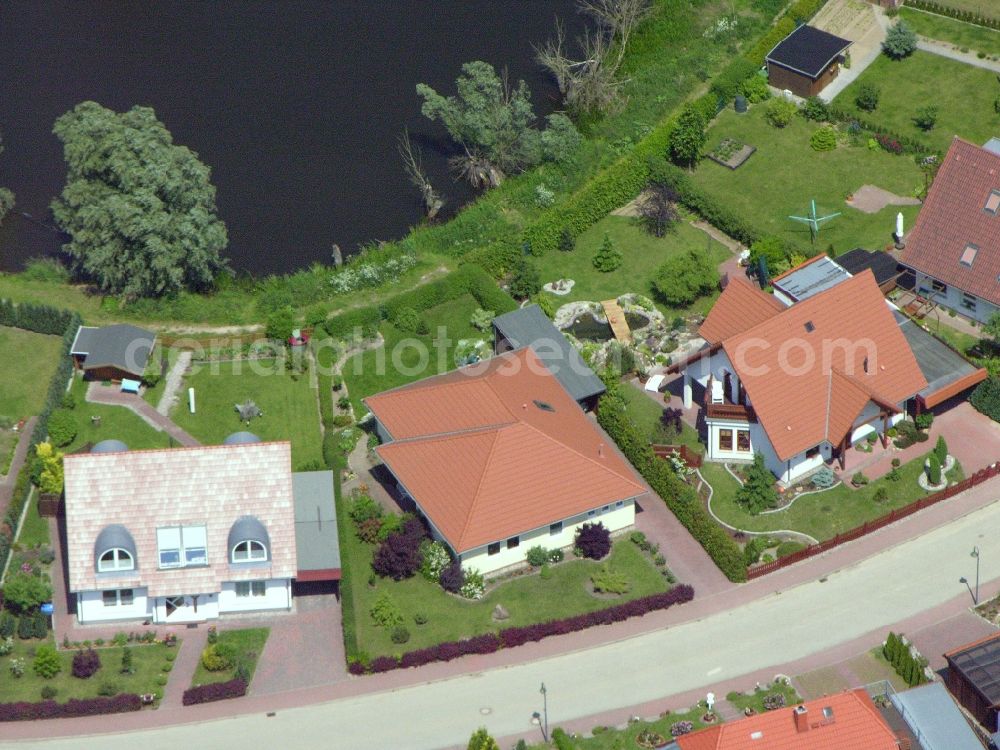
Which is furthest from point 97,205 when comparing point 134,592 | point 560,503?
point 560,503

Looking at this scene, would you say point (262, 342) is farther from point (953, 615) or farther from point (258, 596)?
point (953, 615)

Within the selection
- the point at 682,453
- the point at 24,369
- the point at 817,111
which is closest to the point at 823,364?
the point at 682,453

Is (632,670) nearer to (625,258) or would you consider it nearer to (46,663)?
(46,663)

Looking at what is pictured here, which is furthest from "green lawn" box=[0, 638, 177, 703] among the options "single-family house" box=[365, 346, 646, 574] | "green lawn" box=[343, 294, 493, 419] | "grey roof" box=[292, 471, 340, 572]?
"green lawn" box=[343, 294, 493, 419]

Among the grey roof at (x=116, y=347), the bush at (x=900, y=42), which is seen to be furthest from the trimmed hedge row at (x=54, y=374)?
the bush at (x=900, y=42)

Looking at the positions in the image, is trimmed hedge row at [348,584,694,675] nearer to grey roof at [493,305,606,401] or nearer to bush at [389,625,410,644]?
bush at [389,625,410,644]
